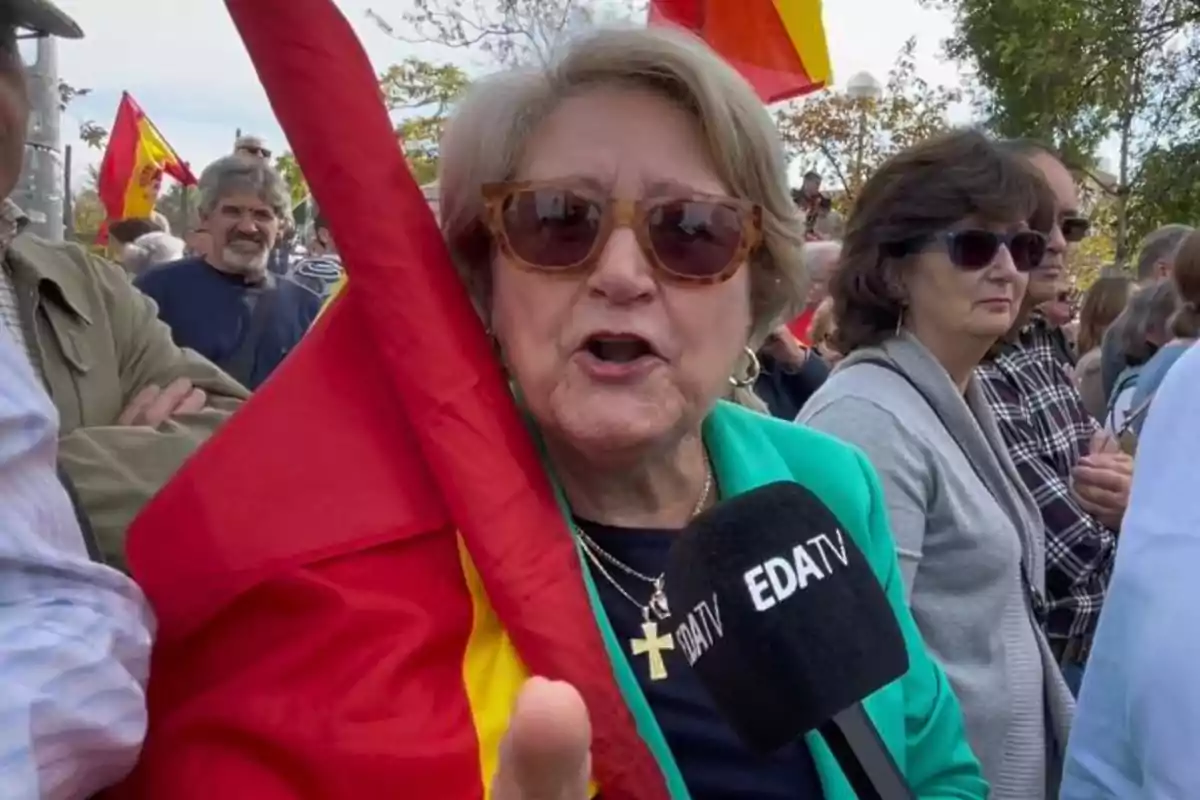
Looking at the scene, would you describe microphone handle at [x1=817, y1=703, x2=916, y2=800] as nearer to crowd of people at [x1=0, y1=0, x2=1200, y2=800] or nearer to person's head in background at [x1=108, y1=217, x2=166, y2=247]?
crowd of people at [x1=0, y1=0, x2=1200, y2=800]

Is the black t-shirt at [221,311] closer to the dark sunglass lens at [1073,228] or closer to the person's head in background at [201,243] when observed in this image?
the person's head in background at [201,243]

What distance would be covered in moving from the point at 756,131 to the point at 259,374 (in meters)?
2.79

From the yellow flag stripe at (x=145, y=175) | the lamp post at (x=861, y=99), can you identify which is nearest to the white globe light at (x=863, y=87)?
the lamp post at (x=861, y=99)

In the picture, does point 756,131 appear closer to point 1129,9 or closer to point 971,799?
point 971,799

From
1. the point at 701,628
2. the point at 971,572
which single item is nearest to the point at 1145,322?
the point at 971,572

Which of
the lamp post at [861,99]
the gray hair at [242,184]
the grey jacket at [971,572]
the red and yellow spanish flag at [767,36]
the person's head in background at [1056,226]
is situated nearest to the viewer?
the grey jacket at [971,572]

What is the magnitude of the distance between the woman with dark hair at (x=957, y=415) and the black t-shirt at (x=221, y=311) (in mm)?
2116

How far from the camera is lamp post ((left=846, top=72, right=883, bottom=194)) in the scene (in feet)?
63.9

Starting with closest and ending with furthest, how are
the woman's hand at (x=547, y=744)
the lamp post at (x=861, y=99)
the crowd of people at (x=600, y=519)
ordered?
1. the woman's hand at (x=547, y=744)
2. the crowd of people at (x=600, y=519)
3. the lamp post at (x=861, y=99)

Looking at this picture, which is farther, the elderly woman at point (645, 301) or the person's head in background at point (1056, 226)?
the person's head in background at point (1056, 226)

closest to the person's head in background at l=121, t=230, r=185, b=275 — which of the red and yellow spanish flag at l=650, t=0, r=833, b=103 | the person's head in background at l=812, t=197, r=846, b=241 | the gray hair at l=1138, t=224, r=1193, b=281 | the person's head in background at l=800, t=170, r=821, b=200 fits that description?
the person's head in background at l=800, t=170, r=821, b=200

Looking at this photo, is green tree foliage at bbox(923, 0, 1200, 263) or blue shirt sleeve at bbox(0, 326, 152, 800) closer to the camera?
blue shirt sleeve at bbox(0, 326, 152, 800)

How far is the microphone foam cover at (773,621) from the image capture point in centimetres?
111

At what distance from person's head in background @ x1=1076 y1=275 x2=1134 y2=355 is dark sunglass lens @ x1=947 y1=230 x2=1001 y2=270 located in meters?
3.85
